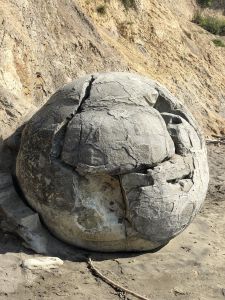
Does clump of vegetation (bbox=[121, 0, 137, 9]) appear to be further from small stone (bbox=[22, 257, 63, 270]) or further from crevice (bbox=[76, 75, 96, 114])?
small stone (bbox=[22, 257, 63, 270])

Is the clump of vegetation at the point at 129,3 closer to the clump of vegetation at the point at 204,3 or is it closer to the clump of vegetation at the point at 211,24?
the clump of vegetation at the point at 211,24

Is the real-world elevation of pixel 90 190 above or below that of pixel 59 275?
above

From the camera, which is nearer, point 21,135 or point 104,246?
point 104,246

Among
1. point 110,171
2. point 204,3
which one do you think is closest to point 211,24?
point 204,3

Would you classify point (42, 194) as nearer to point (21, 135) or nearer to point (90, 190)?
point (90, 190)

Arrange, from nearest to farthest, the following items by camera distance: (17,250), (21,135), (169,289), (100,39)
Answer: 1. (169,289)
2. (17,250)
3. (21,135)
4. (100,39)

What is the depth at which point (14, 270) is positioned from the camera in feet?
16.5

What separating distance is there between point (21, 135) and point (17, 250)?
4.31ft

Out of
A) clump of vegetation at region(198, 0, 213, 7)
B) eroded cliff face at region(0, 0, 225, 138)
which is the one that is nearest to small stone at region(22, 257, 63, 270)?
eroded cliff face at region(0, 0, 225, 138)

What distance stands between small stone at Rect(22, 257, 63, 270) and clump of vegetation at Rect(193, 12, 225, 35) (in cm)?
1497

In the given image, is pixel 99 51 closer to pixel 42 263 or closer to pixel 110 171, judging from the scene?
pixel 110 171

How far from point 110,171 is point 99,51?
229 inches

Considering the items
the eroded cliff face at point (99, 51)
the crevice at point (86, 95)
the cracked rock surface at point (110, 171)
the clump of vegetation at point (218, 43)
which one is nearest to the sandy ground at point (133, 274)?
the cracked rock surface at point (110, 171)

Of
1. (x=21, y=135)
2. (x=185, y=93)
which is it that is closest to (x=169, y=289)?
(x=21, y=135)
